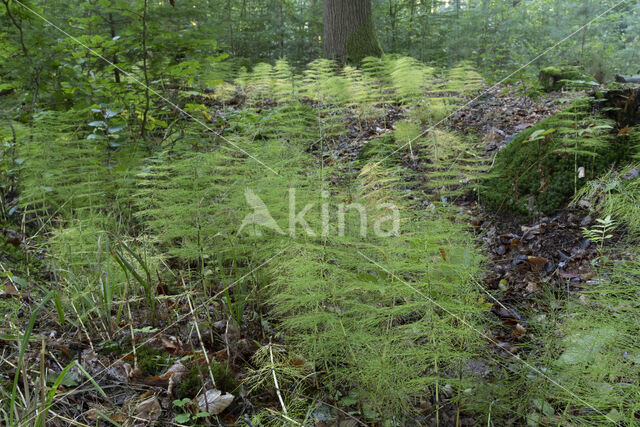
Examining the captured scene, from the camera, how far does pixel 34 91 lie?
411cm

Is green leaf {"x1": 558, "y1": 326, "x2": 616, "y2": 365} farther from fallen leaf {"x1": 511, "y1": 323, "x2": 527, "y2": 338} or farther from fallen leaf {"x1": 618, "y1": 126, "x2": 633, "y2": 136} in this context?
fallen leaf {"x1": 618, "y1": 126, "x2": 633, "y2": 136}

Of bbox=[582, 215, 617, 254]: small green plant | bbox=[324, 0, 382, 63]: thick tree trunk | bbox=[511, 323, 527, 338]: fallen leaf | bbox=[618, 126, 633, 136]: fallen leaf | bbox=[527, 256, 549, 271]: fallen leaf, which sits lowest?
bbox=[511, 323, 527, 338]: fallen leaf

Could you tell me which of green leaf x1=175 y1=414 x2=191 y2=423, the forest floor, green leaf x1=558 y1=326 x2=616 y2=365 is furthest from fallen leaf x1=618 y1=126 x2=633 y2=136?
green leaf x1=175 y1=414 x2=191 y2=423

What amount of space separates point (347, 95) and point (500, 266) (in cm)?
285

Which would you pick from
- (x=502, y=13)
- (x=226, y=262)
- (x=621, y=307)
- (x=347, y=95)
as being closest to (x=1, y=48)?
(x=226, y=262)

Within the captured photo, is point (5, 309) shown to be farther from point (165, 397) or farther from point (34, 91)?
point (34, 91)

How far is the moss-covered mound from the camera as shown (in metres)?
3.20

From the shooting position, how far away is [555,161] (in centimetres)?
339

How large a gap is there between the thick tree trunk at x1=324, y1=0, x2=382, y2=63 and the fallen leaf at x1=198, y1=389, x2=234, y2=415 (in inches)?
249

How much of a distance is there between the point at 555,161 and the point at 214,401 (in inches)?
121
